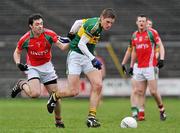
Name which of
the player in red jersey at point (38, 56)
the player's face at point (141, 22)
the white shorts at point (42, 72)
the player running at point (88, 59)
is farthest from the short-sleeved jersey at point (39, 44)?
the player's face at point (141, 22)

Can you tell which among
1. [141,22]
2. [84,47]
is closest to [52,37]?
[84,47]

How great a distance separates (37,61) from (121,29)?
61.2 feet

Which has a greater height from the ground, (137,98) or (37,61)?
(37,61)

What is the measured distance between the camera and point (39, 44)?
1127cm

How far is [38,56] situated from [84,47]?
924mm

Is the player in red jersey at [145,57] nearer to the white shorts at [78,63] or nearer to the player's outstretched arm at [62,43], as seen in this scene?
the white shorts at [78,63]

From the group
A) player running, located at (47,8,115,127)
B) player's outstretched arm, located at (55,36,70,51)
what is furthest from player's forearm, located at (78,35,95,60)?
player's outstretched arm, located at (55,36,70,51)

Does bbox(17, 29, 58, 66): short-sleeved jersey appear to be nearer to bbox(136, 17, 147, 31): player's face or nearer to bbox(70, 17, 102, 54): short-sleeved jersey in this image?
bbox(70, 17, 102, 54): short-sleeved jersey

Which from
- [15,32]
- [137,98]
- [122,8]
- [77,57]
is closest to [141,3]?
[122,8]

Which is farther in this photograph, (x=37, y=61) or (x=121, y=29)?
(x=121, y=29)

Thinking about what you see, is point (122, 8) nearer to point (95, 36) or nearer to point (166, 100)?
point (166, 100)

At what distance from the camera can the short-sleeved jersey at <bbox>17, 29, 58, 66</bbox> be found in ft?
36.9

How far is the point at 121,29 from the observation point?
30.0 metres

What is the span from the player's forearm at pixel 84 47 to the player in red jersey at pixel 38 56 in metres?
0.31
